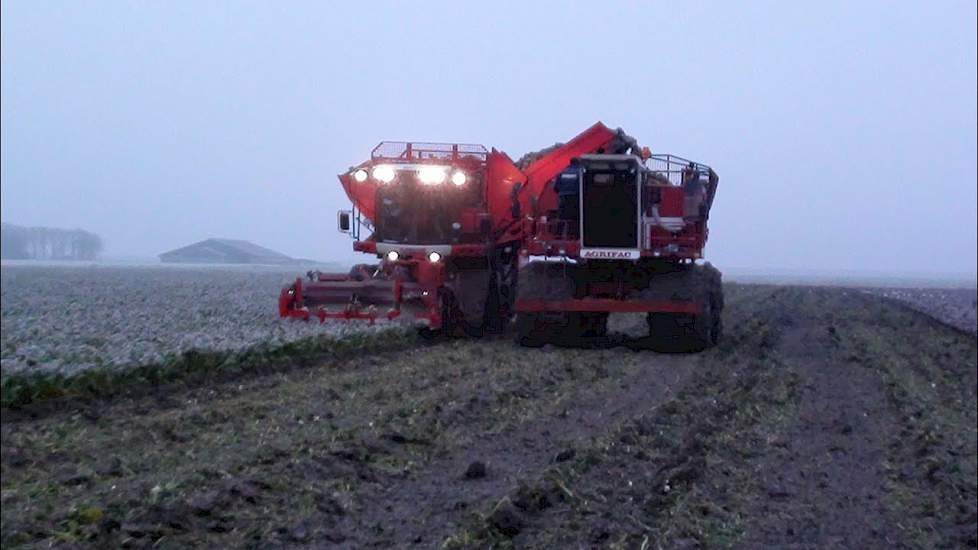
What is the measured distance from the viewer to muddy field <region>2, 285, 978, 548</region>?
6.71m

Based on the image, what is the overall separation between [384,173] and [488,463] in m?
7.76

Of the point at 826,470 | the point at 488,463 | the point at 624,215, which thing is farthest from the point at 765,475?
the point at 624,215

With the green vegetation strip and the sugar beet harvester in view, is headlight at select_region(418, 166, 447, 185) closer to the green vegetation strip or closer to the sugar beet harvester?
the sugar beet harvester

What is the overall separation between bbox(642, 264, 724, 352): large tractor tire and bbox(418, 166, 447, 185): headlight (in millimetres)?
3209

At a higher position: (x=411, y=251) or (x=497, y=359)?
(x=411, y=251)

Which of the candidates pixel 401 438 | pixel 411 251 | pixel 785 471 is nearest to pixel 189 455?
pixel 401 438

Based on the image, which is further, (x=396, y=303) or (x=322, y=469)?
(x=396, y=303)

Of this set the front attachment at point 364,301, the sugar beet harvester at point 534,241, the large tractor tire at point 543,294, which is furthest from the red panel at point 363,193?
the large tractor tire at point 543,294

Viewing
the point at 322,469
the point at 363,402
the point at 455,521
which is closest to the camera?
the point at 455,521

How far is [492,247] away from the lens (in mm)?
16953

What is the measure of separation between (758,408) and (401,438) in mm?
4211

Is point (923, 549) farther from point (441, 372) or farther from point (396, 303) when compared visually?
point (396, 303)

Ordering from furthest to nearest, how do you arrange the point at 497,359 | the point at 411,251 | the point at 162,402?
the point at 411,251 < the point at 497,359 < the point at 162,402

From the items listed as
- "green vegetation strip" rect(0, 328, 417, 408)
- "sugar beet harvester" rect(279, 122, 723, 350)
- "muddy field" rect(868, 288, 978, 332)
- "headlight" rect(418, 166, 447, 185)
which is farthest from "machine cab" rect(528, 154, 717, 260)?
"muddy field" rect(868, 288, 978, 332)
